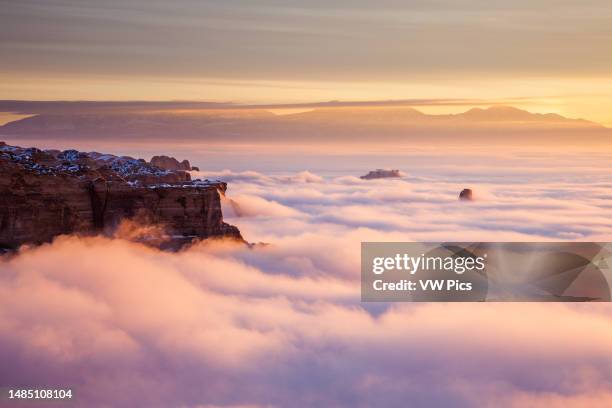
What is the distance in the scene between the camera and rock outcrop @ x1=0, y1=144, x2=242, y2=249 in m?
101

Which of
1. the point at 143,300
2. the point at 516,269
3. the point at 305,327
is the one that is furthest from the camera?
the point at 516,269

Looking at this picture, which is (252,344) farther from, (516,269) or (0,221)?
(516,269)

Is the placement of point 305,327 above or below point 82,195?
below

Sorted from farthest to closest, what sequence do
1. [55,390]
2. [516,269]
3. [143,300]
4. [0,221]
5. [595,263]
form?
1. [595,263]
2. [516,269]
3. [143,300]
4. [0,221]
5. [55,390]

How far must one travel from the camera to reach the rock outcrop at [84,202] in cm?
10138

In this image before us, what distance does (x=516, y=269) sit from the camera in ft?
451

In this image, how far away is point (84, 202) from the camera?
107188 millimetres

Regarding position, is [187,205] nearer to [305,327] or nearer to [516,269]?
[305,327]

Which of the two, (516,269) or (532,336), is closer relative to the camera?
(532,336)

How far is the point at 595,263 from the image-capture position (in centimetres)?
15100

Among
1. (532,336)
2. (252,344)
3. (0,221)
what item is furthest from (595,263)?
(0,221)

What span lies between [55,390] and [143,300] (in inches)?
1918

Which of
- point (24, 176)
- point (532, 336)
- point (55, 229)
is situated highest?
point (24, 176)

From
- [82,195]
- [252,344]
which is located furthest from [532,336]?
[82,195]
